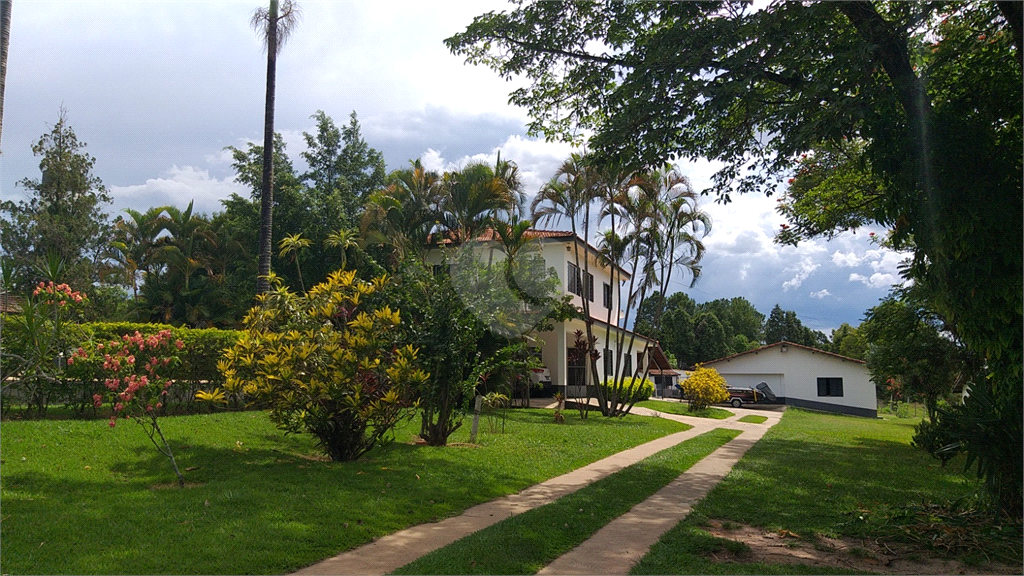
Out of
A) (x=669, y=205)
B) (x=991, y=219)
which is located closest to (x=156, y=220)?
(x=669, y=205)

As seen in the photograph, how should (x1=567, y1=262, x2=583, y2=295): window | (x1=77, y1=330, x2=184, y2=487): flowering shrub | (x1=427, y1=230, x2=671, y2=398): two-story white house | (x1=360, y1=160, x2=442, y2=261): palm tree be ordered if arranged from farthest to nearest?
(x1=567, y1=262, x2=583, y2=295): window < (x1=427, y1=230, x2=671, y2=398): two-story white house < (x1=360, y1=160, x2=442, y2=261): palm tree < (x1=77, y1=330, x2=184, y2=487): flowering shrub

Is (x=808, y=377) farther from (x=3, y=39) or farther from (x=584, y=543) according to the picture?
(x=3, y=39)

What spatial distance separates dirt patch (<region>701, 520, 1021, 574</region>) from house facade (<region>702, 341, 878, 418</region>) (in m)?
37.4

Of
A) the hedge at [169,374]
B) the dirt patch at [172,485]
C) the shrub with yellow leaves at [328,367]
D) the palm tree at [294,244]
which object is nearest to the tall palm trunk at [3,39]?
the hedge at [169,374]

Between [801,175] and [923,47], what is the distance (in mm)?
6732

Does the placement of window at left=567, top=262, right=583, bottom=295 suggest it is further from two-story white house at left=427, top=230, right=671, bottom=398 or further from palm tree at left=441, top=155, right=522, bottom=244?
palm tree at left=441, top=155, right=522, bottom=244

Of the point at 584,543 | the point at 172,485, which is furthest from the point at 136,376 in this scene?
the point at 584,543

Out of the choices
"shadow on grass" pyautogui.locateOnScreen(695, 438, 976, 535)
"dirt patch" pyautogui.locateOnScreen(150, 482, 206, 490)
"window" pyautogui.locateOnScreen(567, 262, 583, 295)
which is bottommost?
"shadow on grass" pyautogui.locateOnScreen(695, 438, 976, 535)

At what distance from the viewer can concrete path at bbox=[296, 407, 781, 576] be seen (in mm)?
5488

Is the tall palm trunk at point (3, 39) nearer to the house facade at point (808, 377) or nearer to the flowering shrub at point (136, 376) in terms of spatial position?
the flowering shrub at point (136, 376)

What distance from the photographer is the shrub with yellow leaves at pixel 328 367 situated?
359 inches

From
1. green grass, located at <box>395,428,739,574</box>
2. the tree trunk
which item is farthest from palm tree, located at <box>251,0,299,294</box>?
green grass, located at <box>395,428,739,574</box>

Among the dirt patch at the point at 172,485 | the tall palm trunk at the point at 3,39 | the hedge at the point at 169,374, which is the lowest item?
the dirt patch at the point at 172,485

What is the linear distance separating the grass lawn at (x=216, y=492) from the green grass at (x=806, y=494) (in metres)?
2.62
